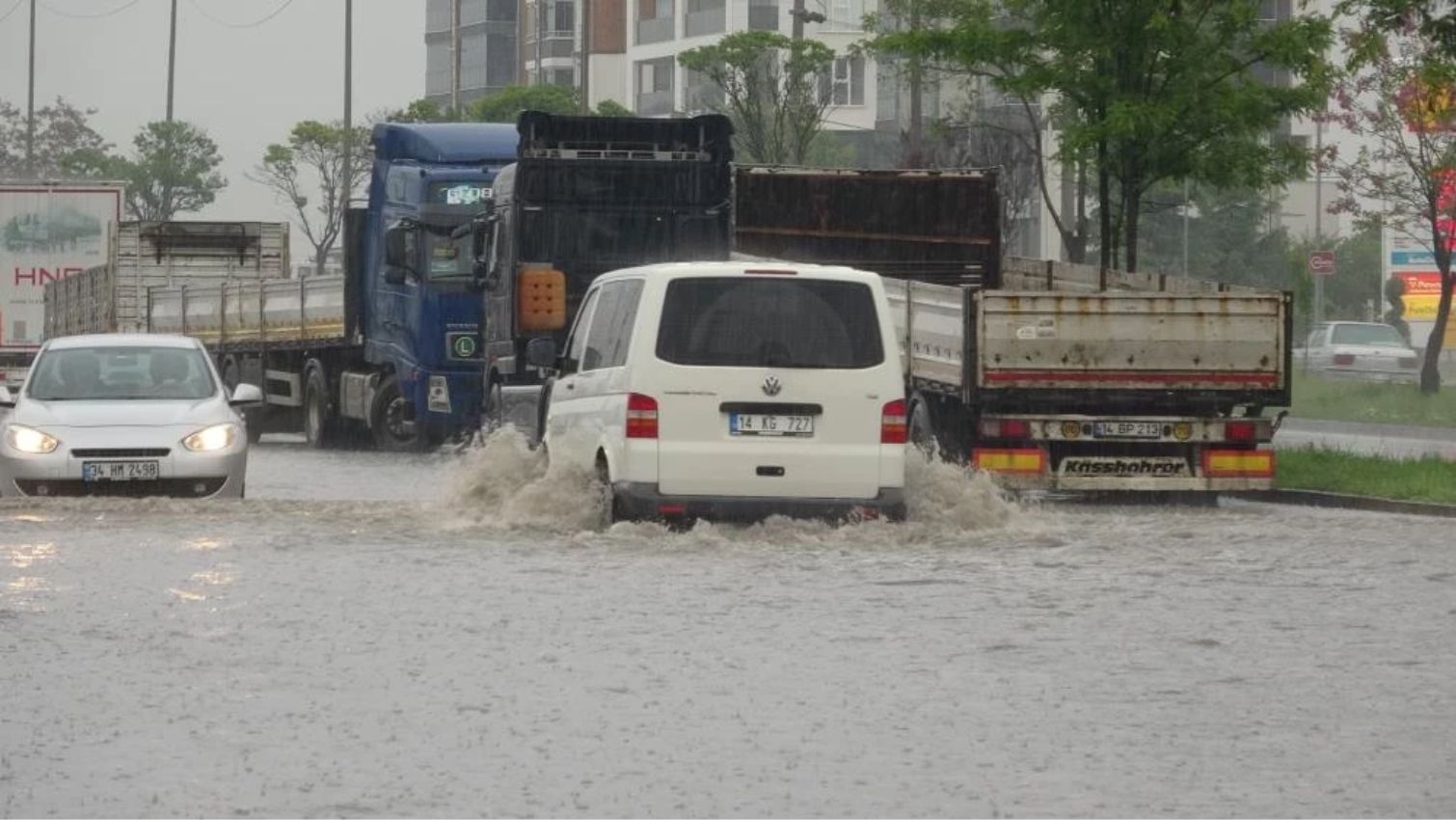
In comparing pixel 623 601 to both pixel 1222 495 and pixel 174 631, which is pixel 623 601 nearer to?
pixel 174 631

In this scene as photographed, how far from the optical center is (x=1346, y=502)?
24.2 meters

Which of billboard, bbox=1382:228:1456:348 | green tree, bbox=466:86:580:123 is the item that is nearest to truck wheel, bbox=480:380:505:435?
green tree, bbox=466:86:580:123

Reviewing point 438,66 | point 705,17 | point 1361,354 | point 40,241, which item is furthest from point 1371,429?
point 438,66

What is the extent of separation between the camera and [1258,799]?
8.54 meters

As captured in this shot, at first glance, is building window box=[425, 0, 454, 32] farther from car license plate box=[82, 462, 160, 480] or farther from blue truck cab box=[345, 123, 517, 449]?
car license plate box=[82, 462, 160, 480]

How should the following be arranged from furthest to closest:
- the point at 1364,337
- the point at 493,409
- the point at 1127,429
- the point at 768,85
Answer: the point at 1364,337
the point at 768,85
the point at 493,409
the point at 1127,429

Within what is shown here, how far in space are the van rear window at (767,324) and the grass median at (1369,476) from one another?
23.5 feet

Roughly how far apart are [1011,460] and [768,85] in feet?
136

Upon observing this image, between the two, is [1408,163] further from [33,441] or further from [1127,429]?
[33,441]

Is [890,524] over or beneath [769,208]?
beneath

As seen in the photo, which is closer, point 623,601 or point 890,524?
point 623,601

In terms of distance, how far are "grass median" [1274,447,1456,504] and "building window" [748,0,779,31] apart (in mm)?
78850

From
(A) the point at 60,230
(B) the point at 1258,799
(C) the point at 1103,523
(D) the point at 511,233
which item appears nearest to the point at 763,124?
→ (A) the point at 60,230

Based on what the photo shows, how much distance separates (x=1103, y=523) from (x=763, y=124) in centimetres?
4496
